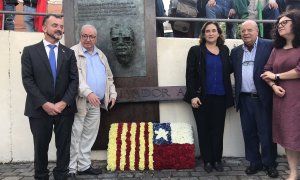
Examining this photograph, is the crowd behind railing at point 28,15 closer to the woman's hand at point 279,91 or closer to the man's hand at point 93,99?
the man's hand at point 93,99

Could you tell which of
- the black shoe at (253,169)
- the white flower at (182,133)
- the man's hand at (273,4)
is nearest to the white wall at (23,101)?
the white flower at (182,133)

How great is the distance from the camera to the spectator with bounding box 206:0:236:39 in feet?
19.8

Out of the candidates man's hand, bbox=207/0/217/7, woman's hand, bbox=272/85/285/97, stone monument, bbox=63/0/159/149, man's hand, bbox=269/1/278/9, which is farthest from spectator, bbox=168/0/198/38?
woman's hand, bbox=272/85/285/97

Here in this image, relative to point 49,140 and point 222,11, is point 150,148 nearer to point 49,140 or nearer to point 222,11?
point 49,140

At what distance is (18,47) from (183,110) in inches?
107

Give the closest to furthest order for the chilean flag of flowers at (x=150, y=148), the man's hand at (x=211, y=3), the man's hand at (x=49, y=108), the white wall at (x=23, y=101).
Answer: the man's hand at (x=49, y=108)
the chilean flag of flowers at (x=150, y=148)
the white wall at (x=23, y=101)
the man's hand at (x=211, y=3)

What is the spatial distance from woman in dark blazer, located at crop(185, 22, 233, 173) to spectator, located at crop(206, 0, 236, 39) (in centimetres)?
126

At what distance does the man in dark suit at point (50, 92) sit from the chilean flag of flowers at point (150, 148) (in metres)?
0.91

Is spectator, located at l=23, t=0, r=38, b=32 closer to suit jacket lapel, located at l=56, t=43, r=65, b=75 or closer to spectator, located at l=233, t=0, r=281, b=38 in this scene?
suit jacket lapel, located at l=56, t=43, r=65, b=75

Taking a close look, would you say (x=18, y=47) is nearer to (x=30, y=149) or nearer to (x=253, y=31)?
(x=30, y=149)

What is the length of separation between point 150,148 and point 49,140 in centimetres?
147

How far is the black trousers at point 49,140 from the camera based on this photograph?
13.7 feet

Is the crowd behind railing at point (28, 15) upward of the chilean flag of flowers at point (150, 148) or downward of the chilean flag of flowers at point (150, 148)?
upward

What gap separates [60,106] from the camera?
13.6ft
